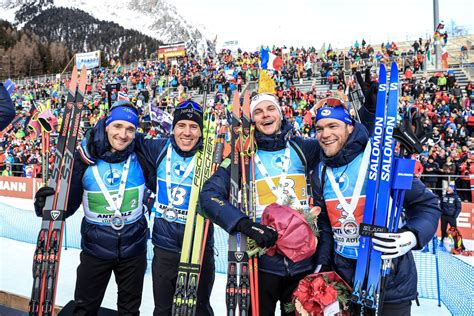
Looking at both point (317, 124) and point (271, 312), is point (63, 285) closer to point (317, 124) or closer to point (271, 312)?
point (271, 312)

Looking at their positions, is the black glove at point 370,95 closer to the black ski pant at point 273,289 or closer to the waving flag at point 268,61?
the black ski pant at point 273,289

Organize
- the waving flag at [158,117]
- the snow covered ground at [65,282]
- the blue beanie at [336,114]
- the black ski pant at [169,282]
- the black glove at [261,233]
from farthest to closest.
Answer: the snow covered ground at [65,282] < the waving flag at [158,117] < the black ski pant at [169,282] < the blue beanie at [336,114] < the black glove at [261,233]

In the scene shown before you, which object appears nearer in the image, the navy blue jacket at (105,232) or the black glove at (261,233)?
the black glove at (261,233)

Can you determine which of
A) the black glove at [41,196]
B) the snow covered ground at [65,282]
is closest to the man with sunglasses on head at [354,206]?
the black glove at [41,196]

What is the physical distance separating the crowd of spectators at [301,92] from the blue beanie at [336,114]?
0.91 metres

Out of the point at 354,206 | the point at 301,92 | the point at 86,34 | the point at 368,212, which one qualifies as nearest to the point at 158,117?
the point at 354,206

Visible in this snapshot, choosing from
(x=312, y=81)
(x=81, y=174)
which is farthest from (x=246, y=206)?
(x=312, y=81)

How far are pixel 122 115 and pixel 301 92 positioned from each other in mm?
16664

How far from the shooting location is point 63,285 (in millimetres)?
5770

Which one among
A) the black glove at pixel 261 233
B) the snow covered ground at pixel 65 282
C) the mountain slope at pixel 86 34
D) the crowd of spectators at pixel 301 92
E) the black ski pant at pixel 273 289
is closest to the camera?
the black glove at pixel 261 233

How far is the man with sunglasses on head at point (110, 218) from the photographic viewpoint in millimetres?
3203

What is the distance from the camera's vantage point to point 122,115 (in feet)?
10.8

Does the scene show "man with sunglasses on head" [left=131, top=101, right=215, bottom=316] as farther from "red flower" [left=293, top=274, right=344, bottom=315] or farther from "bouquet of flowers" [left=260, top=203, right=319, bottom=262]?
"red flower" [left=293, top=274, right=344, bottom=315]

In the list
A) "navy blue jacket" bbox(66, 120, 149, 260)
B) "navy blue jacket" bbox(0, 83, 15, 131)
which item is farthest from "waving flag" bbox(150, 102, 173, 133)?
"navy blue jacket" bbox(0, 83, 15, 131)
